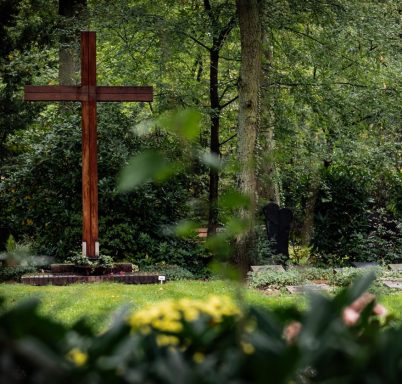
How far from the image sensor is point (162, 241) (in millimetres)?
12203

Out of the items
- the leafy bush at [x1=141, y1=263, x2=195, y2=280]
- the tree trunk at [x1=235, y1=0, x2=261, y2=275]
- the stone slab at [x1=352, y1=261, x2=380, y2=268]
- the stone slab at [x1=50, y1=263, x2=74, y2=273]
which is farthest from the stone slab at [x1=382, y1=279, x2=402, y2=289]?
the stone slab at [x1=50, y1=263, x2=74, y2=273]

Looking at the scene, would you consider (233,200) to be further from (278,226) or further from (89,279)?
(278,226)

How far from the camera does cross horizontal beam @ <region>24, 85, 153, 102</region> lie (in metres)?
9.73

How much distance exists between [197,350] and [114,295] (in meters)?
6.16

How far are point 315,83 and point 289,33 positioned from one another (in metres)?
1.68

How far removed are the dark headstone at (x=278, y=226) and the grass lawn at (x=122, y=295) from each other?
2.75 m

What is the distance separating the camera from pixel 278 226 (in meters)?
11.7

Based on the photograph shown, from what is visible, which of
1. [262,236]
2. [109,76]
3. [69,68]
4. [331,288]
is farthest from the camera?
[69,68]

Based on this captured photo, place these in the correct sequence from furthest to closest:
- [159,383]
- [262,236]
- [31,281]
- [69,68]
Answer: [69,68] → [262,236] → [31,281] → [159,383]

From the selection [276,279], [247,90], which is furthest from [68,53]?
[276,279]

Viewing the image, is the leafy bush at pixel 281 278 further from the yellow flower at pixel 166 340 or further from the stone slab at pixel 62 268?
the yellow flower at pixel 166 340

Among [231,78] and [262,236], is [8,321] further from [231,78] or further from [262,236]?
[231,78]

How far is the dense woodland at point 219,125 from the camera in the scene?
12.0m

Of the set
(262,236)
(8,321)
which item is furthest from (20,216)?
(8,321)
